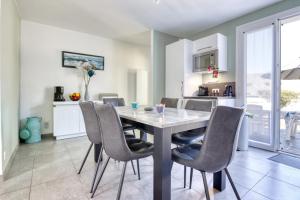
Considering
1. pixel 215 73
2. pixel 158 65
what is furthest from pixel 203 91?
pixel 158 65

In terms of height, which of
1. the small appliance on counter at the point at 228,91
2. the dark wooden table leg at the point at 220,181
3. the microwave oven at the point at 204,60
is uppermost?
the microwave oven at the point at 204,60

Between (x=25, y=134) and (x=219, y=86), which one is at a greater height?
(x=219, y=86)

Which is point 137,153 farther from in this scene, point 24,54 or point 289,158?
point 24,54

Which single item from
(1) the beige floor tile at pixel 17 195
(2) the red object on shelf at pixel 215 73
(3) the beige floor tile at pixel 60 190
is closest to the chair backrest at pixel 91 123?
(3) the beige floor tile at pixel 60 190

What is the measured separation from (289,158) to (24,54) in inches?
208

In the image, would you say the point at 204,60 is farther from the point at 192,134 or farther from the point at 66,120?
the point at 66,120

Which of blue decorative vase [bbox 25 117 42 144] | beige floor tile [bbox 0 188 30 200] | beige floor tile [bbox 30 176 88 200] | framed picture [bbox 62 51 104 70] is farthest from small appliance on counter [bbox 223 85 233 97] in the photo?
blue decorative vase [bbox 25 117 42 144]

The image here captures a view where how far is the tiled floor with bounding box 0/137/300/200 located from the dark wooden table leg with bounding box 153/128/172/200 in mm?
429

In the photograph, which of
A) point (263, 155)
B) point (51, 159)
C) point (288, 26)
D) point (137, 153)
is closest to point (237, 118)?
point (137, 153)

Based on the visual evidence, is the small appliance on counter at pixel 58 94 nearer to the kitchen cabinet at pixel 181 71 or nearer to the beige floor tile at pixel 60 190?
the beige floor tile at pixel 60 190

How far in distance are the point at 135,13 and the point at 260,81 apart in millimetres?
2728

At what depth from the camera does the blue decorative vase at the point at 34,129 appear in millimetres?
3230

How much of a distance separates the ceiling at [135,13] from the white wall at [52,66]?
259mm

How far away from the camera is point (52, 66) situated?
375cm
